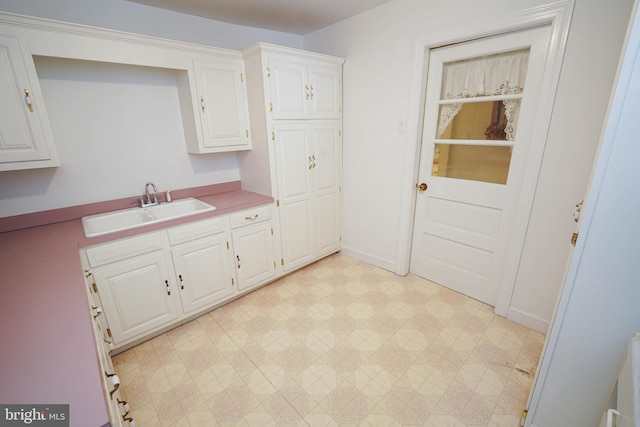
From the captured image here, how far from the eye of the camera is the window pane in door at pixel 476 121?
2.00 m

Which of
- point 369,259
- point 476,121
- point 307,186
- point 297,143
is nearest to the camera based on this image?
point 476,121

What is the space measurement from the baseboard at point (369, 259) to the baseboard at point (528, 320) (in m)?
1.03

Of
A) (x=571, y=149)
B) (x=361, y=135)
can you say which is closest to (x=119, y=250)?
(x=361, y=135)

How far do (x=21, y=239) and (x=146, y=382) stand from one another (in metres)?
1.16

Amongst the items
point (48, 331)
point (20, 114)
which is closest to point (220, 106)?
point (20, 114)

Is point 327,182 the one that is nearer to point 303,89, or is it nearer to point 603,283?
point 303,89

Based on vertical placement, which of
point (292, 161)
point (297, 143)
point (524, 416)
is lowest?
point (524, 416)

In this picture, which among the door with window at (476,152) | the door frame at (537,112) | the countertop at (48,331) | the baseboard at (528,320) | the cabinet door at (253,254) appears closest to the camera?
the countertop at (48,331)

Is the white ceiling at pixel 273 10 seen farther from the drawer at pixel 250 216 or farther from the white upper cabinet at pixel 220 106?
the drawer at pixel 250 216

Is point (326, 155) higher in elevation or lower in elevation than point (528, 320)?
higher

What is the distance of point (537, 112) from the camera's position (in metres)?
1.75

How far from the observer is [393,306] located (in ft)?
7.55

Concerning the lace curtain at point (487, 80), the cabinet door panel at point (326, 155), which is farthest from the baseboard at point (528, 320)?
the cabinet door panel at point (326, 155)

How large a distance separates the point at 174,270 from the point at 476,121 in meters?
2.56
